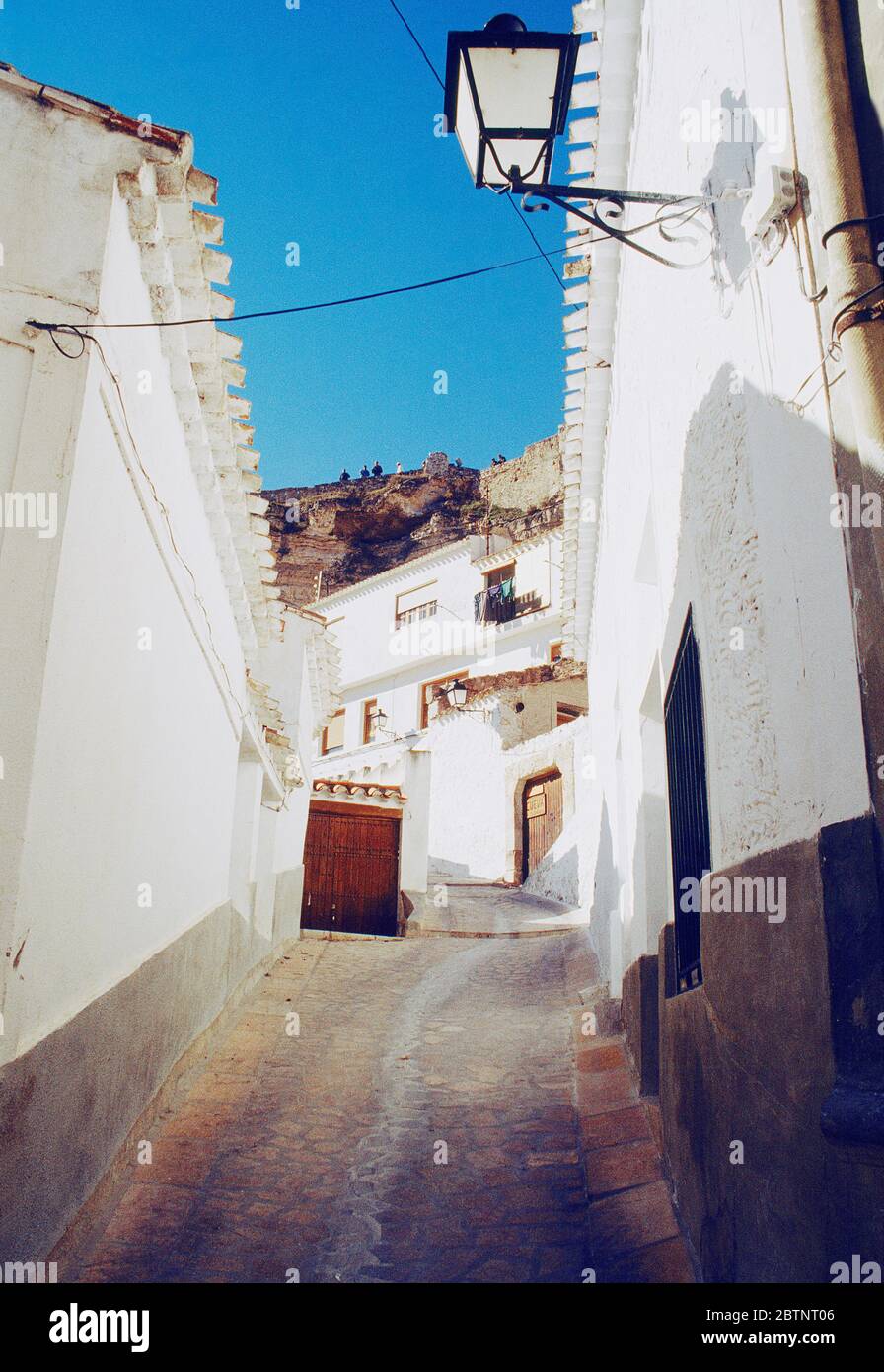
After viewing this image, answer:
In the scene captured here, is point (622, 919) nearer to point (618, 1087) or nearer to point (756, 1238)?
point (618, 1087)

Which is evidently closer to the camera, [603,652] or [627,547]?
[627,547]

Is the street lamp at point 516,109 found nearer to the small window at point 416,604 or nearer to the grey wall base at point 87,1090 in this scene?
the grey wall base at point 87,1090

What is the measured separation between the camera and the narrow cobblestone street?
13.7 feet

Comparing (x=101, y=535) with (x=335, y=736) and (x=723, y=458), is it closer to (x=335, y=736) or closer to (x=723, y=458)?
(x=723, y=458)

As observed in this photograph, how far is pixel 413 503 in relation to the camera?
38344 millimetres

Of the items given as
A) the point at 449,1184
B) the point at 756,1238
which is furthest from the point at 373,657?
the point at 756,1238

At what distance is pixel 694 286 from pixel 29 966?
141 inches

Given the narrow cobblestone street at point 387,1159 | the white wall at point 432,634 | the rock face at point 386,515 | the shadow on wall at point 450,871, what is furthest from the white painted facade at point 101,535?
the rock face at point 386,515

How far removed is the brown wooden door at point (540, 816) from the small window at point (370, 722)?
9.63 m

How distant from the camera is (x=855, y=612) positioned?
7.72ft

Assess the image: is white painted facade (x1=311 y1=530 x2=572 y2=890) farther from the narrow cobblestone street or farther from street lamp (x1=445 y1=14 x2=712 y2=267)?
street lamp (x1=445 y1=14 x2=712 y2=267)

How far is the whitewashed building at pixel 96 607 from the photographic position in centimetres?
348

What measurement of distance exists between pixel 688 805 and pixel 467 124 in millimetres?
2953

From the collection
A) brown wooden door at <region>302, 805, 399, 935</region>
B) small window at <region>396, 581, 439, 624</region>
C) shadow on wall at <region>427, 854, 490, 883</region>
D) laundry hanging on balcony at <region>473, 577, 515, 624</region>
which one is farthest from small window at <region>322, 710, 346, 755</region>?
brown wooden door at <region>302, 805, 399, 935</region>
